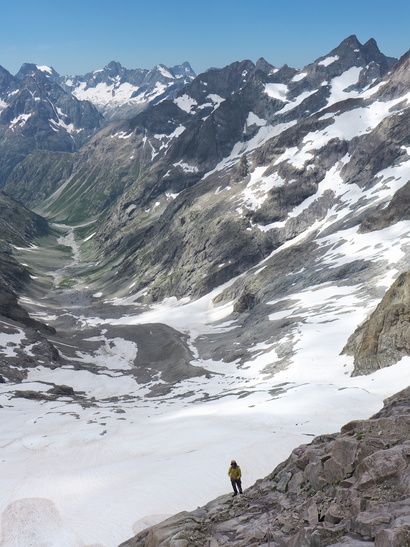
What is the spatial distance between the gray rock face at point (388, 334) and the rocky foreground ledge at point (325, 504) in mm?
18969

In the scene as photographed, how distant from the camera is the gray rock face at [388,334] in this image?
121 ft

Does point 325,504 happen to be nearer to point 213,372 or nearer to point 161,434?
point 161,434

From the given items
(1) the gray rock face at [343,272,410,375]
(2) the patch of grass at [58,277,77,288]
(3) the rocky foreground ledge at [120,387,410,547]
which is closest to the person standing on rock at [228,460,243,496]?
(3) the rocky foreground ledge at [120,387,410,547]

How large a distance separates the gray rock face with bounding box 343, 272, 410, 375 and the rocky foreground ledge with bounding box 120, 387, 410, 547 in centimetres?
1897

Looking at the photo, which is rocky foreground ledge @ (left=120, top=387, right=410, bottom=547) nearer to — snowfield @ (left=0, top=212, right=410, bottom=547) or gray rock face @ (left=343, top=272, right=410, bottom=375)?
snowfield @ (left=0, top=212, right=410, bottom=547)

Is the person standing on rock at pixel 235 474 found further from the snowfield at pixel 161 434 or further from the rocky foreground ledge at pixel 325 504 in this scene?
the snowfield at pixel 161 434

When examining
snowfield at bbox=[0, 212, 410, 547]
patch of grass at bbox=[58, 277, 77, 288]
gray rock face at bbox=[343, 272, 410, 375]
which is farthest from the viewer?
patch of grass at bbox=[58, 277, 77, 288]

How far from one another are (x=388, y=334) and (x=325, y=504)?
27195 mm

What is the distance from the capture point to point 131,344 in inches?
3612

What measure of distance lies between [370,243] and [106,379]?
62.3 m

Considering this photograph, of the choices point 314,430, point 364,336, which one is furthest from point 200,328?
point 314,430

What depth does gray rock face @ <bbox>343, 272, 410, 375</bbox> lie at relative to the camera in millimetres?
36938

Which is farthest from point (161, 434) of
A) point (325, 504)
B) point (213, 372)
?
point (213, 372)

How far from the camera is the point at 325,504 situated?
13.9 m
